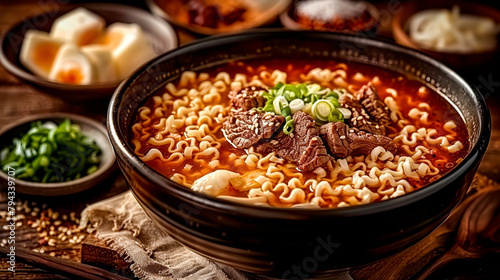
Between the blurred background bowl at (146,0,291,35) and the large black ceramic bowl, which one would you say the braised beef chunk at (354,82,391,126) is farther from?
the blurred background bowl at (146,0,291,35)

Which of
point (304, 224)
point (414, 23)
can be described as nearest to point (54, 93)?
point (304, 224)

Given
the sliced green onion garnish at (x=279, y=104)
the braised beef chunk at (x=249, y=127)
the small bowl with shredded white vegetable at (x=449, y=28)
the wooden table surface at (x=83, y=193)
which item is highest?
the sliced green onion garnish at (x=279, y=104)

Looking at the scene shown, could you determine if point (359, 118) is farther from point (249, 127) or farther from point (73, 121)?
point (73, 121)

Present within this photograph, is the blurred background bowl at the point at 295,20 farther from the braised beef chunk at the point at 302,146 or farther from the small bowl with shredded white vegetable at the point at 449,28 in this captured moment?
the braised beef chunk at the point at 302,146

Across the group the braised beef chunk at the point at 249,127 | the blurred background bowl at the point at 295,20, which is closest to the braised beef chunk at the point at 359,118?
the braised beef chunk at the point at 249,127

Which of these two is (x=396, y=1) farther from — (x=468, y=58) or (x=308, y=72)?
(x=308, y=72)

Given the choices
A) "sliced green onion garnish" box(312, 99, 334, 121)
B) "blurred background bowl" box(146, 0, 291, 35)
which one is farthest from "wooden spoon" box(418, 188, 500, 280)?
"blurred background bowl" box(146, 0, 291, 35)
